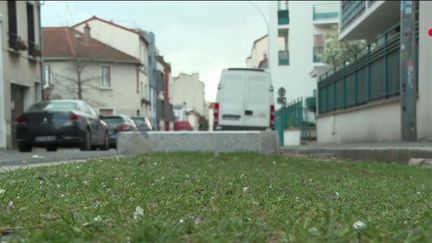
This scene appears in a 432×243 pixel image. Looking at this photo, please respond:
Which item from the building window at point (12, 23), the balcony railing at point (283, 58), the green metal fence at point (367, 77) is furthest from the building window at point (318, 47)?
the building window at point (12, 23)

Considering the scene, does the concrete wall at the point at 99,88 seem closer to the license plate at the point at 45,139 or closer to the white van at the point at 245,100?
the white van at the point at 245,100

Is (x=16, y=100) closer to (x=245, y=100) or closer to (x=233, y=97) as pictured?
(x=233, y=97)

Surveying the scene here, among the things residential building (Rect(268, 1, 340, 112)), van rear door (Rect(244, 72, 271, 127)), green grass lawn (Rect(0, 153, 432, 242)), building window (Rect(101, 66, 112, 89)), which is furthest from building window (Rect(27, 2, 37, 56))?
residential building (Rect(268, 1, 340, 112))

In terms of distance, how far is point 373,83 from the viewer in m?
17.2

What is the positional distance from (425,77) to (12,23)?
15867mm

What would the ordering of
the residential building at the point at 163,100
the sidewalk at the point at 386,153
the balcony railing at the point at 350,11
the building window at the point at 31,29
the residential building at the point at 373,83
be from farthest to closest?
the residential building at the point at 163,100 < the building window at the point at 31,29 < the balcony railing at the point at 350,11 < the residential building at the point at 373,83 < the sidewalk at the point at 386,153

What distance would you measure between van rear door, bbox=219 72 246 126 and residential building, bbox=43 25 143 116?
84.9 feet

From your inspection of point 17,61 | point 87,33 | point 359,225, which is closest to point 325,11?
point 87,33

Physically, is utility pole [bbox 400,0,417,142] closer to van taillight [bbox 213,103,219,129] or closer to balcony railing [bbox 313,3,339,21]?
van taillight [bbox 213,103,219,129]

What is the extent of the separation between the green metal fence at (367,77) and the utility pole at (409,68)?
80.7 inches

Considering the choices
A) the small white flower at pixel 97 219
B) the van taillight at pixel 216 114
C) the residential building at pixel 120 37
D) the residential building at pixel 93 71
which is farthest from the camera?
the residential building at pixel 120 37

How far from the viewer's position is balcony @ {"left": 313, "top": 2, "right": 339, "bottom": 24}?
45.3 m

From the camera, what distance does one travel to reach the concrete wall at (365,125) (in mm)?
14618

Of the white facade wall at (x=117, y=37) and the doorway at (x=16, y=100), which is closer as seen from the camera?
the doorway at (x=16, y=100)
